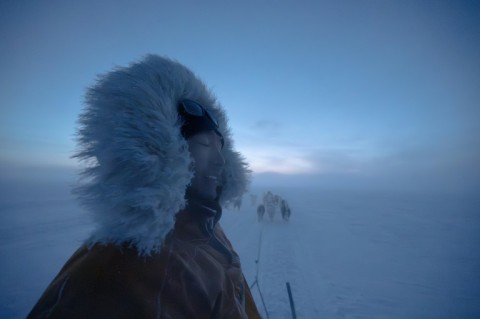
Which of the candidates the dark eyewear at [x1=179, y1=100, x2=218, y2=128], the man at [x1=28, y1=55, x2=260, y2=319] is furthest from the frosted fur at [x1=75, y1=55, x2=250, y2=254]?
the dark eyewear at [x1=179, y1=100, x2=218, y2=128]

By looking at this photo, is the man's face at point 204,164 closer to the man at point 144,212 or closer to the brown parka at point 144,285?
the man at point 144,212

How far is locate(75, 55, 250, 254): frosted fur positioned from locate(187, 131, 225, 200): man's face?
0.55ft

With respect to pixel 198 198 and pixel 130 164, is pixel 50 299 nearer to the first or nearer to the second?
pixel 130 164

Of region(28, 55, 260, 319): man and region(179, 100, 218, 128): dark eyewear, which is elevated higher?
region(179, 100, 218, 128): dark eyewear

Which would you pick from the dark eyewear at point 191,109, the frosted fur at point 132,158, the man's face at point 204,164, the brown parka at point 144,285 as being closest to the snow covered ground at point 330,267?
the brown parka at point 144,285

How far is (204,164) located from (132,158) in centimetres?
52

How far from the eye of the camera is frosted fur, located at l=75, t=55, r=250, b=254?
0.97 meters

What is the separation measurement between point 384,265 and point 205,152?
6.66 meters

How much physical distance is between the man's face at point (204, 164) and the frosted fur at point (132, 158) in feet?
0.55

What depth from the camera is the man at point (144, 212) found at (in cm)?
80

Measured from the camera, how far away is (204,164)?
1449 millimetres

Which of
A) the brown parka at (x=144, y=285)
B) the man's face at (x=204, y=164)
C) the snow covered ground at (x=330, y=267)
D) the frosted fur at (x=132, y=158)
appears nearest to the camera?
the brown parka at (x=144, y=285)

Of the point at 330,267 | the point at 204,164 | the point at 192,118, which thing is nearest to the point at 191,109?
the point at 192,118

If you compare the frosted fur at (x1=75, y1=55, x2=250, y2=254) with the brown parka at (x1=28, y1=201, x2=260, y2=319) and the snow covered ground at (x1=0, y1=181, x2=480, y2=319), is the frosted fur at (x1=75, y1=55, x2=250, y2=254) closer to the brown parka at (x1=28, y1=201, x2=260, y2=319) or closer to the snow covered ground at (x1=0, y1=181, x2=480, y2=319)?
the brown parka at (x1=28, y1=201, x2=260, y2=319)
